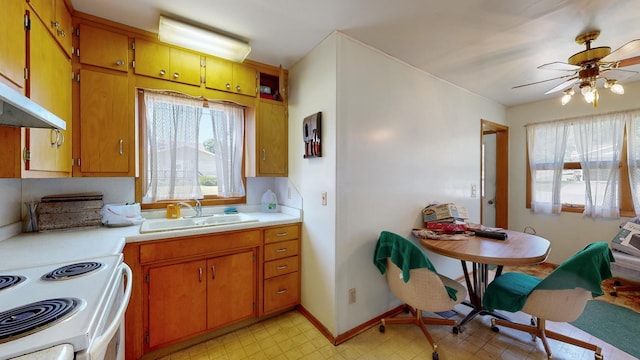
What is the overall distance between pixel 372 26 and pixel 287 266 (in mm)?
2148

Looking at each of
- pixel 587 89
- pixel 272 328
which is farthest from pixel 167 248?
pixel 587 89

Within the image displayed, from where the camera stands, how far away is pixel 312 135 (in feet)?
7.07

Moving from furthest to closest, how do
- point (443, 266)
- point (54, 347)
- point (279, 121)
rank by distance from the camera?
point (443, 266), point (279, 121), point (54, 347)

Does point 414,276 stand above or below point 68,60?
below

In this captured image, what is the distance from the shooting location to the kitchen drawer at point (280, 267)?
85.9 inches

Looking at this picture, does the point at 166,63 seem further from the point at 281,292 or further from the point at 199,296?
the point at 281,292

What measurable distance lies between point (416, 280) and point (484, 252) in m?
0.54

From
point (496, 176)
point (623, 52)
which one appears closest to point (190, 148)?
point (623, 52)

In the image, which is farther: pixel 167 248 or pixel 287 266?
pixel 287 266

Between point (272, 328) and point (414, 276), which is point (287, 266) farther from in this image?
point (414, 276)

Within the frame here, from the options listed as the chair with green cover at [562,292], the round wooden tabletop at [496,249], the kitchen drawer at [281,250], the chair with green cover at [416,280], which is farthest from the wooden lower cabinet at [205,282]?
the chair with green cover at [562,292]

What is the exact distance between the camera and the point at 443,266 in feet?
9.26

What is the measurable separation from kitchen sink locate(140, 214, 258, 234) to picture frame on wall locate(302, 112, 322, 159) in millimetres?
829

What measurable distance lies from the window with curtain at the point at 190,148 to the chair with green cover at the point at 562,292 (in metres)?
2.50
